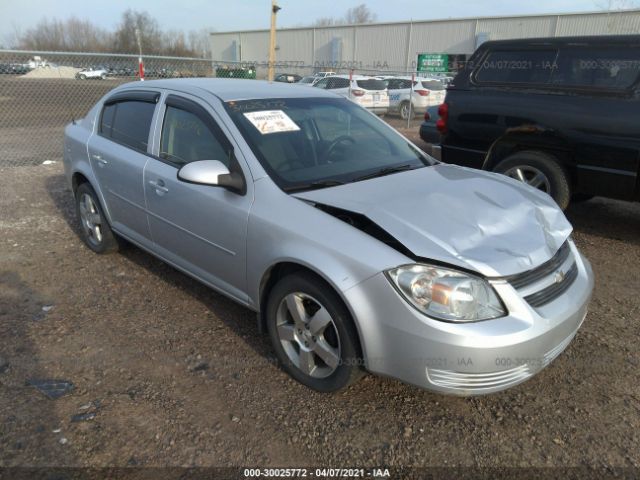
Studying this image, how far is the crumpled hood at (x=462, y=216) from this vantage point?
2.39 metres

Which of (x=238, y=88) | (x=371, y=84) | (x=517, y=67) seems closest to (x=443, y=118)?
(x=517, y=67)

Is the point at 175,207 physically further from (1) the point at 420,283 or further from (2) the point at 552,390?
(2) the point at 552,390

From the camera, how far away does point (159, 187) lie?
3.52 m

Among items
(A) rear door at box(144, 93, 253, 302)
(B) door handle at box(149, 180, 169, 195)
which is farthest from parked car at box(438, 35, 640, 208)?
(B) door handle at box(149, 180, 169, 195)

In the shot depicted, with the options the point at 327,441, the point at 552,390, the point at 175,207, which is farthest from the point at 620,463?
the point at 175,207

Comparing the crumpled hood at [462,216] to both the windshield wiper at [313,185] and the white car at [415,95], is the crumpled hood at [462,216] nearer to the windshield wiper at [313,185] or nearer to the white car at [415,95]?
the windshield wiper at [313,185]

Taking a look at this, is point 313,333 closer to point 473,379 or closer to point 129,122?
point 473,379

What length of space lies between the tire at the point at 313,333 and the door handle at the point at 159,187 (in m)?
1.20

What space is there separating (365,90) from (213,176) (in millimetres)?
15214

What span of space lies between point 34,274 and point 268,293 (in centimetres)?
266

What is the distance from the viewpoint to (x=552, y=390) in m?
2.86

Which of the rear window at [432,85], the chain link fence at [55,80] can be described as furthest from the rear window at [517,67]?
the rear window at [432,85]

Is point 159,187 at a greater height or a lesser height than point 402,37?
lesser

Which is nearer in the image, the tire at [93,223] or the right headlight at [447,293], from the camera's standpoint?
the right headlight at [447,293]
